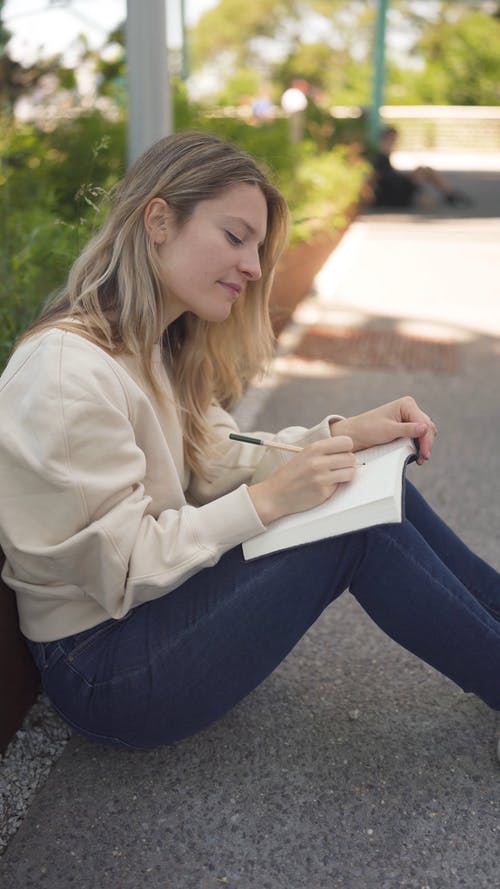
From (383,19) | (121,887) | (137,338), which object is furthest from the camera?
(383,19)

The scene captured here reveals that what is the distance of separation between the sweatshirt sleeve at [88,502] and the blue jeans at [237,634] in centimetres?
8

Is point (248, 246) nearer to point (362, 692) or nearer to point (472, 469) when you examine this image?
point (362, 692)

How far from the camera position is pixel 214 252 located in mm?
2197

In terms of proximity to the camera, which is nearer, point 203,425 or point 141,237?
point 141,237

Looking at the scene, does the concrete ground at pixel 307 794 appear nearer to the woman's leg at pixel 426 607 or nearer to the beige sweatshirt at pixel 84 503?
the woman's leg at pixel 426 607

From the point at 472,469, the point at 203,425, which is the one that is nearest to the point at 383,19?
the point at 472,469

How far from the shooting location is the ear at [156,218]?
2152mm

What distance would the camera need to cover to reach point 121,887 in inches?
77.5

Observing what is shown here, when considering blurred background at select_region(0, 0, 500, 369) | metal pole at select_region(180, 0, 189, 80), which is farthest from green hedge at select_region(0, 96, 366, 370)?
metal pole at select_region(180, 0, 189, 80)

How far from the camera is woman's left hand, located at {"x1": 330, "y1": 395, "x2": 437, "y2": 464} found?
2383 mm

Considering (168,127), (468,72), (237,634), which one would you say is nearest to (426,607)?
(237,634)

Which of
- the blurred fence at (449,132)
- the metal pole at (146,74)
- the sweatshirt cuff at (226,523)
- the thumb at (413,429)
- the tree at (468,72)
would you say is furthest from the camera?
the tree at (468,72)

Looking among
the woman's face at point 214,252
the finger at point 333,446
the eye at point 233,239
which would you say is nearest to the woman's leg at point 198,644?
the finger at point 333,446

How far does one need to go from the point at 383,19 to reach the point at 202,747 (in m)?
20.3
